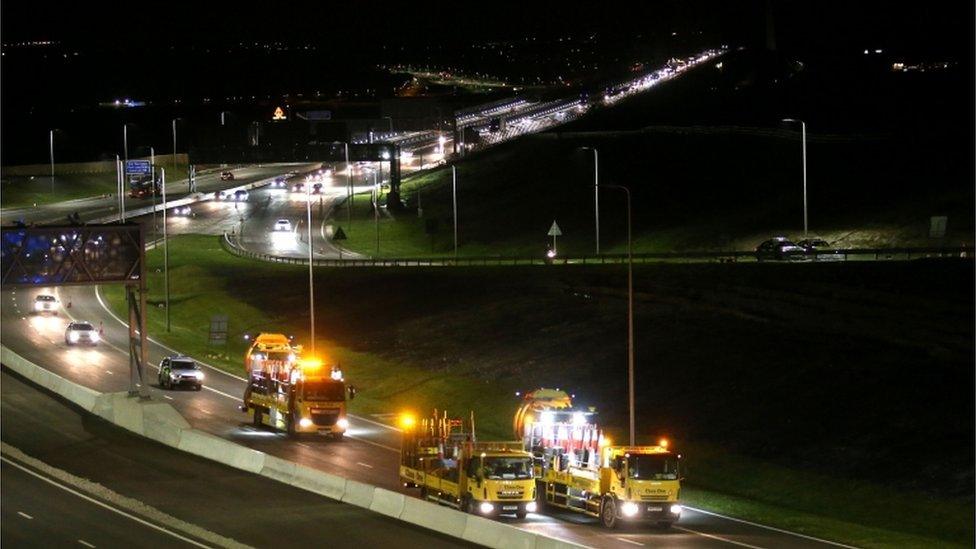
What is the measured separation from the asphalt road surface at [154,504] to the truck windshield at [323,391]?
6405mm

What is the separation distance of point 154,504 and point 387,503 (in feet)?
23.1

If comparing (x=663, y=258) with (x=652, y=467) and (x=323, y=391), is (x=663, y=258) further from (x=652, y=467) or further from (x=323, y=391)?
(x=652, y=467)

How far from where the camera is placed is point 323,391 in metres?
57.2

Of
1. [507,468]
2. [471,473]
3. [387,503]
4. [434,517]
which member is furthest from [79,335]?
[434,517]

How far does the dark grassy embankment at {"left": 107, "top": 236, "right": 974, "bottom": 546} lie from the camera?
5200cm

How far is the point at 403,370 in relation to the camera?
258ft

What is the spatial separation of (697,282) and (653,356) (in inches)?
501

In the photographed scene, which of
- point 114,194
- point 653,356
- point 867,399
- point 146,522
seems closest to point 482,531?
point 146,522

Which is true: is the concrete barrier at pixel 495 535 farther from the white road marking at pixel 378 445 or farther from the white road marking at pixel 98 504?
the white road marking at pixel 378 445

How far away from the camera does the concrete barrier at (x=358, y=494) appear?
43.1 m

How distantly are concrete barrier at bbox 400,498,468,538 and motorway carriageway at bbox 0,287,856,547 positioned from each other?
8.01 feet

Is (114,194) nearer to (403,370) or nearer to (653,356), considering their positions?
→ (403,370)

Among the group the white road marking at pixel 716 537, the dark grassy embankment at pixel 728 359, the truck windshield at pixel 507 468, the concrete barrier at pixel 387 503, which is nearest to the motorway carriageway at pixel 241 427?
the white road marking at pixel 716 537

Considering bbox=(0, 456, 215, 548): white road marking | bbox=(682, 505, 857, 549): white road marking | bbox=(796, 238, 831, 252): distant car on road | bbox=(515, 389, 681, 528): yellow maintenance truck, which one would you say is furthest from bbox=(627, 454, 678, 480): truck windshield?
bbox=(796, 238, 831, 252): distant car on road
